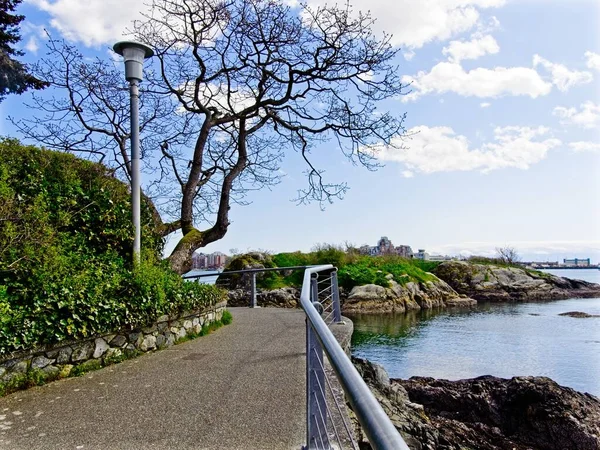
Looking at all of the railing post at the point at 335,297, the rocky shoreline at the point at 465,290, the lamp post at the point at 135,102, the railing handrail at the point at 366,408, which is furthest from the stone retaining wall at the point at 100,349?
the rocky shoreline at the point at 465,290

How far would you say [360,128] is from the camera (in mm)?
10570

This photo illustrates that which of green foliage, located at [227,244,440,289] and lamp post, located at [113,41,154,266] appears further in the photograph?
green foliage, located at [227,244,440,289]

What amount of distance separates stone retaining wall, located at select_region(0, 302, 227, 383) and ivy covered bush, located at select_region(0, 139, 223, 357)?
0.11m

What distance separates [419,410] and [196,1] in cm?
876

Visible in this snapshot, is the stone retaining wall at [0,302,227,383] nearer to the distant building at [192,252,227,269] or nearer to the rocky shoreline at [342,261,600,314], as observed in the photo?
the distant building at [192,252,227,269]

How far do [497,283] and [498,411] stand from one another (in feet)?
82.0

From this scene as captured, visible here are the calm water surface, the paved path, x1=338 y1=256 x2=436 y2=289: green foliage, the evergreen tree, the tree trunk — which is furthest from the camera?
x1=338 y1=256 x2=436 y2=289: green foliage

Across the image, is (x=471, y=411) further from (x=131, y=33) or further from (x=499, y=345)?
(x=131, y=33)

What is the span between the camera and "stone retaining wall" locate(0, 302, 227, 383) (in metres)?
4.71

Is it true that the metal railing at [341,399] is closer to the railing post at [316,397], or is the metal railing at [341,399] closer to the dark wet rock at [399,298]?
the railing post at [316,397]

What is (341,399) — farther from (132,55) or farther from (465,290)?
(465,290)

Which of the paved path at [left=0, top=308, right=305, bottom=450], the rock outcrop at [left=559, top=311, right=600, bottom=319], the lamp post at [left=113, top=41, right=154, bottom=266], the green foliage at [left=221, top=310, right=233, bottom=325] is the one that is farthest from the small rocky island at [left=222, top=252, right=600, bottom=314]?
the paved path at [left=0, top=308, right=305, bottom=450]

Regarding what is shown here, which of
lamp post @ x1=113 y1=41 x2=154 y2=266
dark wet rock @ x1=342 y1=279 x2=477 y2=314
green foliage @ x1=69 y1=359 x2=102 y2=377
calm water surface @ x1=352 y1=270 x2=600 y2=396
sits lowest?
calm water surface @ x1=352 y1=270 x2=600 y2=396

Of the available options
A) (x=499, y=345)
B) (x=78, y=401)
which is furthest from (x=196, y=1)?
(x=499, y=345)
